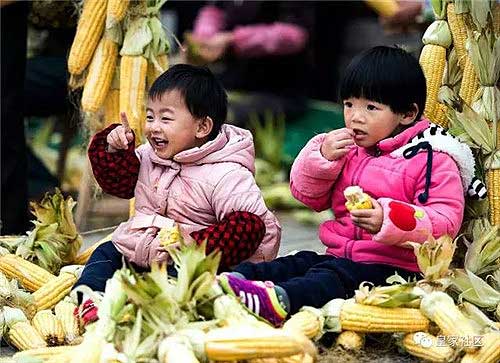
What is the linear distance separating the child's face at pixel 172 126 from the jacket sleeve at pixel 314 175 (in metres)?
0.36

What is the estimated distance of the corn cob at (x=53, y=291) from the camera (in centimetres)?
417

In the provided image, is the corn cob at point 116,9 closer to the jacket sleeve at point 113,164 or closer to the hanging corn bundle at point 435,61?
the jacket sleeve at point 113,164

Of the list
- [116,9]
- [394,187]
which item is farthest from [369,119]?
[116,9]

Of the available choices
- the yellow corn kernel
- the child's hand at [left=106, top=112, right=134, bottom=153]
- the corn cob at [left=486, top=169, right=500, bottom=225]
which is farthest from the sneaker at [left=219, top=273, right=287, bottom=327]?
the yellow corn kernel

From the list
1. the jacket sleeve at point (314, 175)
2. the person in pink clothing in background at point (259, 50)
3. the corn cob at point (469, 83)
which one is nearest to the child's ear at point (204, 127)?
the jacket sleeve at point (314, 175)

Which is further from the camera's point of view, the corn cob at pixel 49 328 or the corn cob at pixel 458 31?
the corn cob at pixel 458 31

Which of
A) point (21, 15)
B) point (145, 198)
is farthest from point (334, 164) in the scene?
point (21, 15)

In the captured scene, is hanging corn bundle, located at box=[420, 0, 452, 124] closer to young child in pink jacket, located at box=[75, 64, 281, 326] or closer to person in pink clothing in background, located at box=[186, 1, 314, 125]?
young child in pink jacket, located at box=[75, 64, 281, 326]

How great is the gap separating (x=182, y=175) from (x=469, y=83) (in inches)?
45.5

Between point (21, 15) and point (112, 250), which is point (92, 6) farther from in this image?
point (112, 250)

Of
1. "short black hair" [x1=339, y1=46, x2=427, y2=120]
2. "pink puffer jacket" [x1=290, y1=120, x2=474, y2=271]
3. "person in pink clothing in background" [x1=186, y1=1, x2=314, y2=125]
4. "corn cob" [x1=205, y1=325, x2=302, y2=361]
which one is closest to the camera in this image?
"corn cob" [x1=205, y1=325, x2=302, y2=361]

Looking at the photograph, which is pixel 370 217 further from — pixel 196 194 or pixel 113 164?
pixel 113 164

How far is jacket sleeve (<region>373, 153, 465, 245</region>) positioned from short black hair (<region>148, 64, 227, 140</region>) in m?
0.73

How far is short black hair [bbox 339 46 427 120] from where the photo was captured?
400 centimetres
